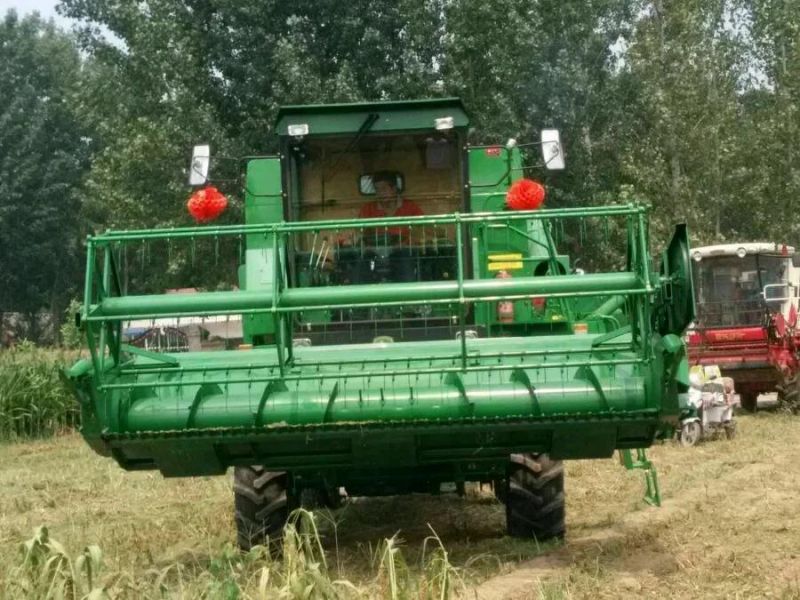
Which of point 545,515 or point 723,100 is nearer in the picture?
point 545,515

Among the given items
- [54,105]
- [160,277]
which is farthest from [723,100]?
[54,105]

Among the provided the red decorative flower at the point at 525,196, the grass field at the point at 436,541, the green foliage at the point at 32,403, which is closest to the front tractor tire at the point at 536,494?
the grass field at the point at 436,541

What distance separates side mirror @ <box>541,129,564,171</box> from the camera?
7793mm

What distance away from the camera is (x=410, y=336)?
7469mm

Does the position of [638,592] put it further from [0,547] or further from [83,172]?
[83,172]

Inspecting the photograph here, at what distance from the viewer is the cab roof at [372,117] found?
27.1 feet

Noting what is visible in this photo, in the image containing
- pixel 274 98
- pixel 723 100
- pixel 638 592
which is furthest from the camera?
pixel 723 100

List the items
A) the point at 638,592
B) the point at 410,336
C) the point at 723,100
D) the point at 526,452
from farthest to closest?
the point at 723,100, the point at 410,336, the point at 526,452, the point at 638,592

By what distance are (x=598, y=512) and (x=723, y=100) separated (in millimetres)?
18571

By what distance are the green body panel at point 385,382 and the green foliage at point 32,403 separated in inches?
388

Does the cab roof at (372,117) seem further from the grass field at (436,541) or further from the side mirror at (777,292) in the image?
the side mirror at (777,292)

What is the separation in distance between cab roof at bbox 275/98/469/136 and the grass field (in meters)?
2.48

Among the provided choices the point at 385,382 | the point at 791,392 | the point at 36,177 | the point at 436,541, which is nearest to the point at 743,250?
the point at 791,392

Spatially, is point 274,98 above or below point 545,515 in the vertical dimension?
above
